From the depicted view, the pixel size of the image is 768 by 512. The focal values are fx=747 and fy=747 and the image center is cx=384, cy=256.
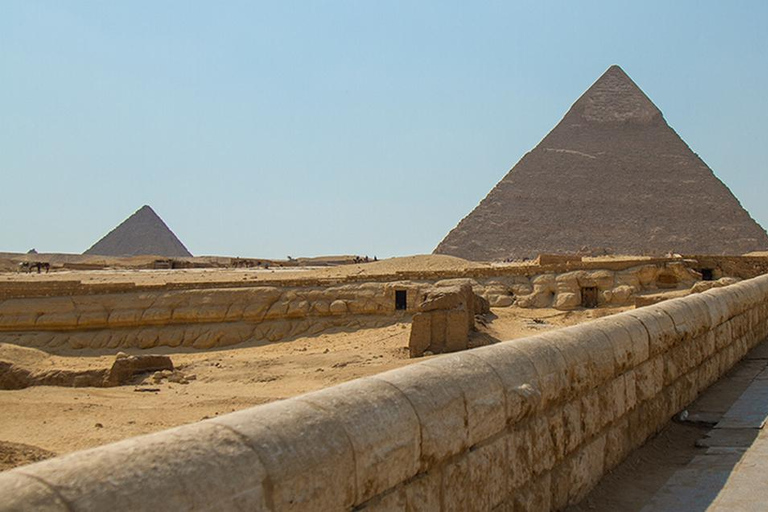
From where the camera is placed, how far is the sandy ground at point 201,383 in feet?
25.0

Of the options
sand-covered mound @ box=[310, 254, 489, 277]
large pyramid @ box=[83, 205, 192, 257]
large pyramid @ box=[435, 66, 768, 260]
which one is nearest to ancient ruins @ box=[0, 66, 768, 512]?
sand-covered mound @ box=[310, 254, 489, 277]

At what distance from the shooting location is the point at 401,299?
17219 mm

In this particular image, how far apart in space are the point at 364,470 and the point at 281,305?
15412mm

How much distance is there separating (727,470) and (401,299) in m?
13.6

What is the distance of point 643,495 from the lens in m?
3.52

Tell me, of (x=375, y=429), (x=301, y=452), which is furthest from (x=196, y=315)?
(x=301, y=452)

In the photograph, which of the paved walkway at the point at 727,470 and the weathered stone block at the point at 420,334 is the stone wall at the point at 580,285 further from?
the paved walkway at the point at 727,470

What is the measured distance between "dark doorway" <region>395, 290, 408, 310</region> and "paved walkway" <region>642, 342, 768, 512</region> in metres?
12.0

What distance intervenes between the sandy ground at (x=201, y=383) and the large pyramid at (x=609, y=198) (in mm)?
99355

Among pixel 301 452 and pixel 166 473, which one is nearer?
pixel 166 473

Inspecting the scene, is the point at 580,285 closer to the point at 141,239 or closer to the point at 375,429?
the point at 375,429

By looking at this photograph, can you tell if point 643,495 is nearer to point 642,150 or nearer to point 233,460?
point 233,460

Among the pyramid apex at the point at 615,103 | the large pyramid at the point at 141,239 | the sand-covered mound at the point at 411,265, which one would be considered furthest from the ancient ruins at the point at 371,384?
the pyramid apex at the point at 615,103

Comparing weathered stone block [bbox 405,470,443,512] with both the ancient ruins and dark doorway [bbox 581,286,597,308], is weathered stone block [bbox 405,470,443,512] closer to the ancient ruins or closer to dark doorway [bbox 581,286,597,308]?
the ancient ruins
